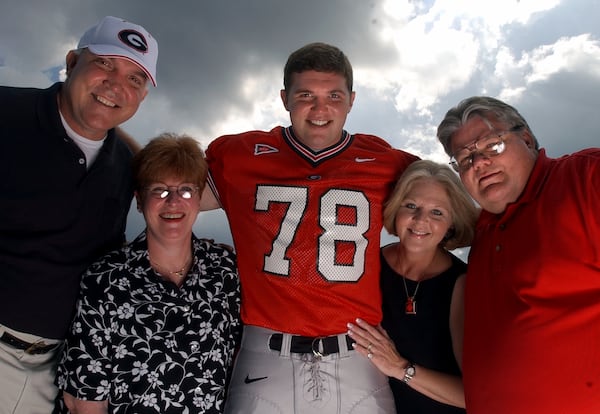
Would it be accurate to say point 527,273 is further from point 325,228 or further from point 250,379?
point 250,379

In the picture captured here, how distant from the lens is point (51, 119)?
134 inches

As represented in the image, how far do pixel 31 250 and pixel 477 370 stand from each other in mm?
3390

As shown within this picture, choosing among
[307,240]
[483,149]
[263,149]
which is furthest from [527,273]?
[263,149]

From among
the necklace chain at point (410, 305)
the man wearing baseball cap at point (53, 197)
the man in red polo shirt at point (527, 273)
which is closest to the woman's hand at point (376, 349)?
the necklace chain at point (410, 305)

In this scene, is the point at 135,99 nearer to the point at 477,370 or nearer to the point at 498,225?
the point at 498,225

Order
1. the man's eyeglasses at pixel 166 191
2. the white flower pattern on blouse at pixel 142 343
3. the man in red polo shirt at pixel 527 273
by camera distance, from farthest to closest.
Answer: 1. the man's eyeglasses at pixel 166 191
2. the white flower pattern on blouse at pixel 142 343
3. the man in red polo shirt at pixel 527 273

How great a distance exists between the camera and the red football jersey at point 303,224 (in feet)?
11.3

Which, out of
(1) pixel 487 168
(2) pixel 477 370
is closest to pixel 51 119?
(1) pixel 487 168

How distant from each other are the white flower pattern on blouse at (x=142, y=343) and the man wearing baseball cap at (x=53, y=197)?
0.40 metres

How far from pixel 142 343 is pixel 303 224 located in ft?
4.96

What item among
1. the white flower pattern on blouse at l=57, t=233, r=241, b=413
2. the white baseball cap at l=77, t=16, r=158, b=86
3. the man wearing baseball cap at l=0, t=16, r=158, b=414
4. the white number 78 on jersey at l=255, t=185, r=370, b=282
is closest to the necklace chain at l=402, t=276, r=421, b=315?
the white number 78 on jersey at l=255, t=185, r=370, b=282

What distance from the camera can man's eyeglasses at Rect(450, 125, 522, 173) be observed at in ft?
Result: 10.3

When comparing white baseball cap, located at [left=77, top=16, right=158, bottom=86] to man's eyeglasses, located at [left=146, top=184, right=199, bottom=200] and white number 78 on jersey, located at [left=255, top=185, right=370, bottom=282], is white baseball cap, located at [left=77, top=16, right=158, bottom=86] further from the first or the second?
white number 78 on jersey, located at [left=255, top=185, right=370, bottom=282]

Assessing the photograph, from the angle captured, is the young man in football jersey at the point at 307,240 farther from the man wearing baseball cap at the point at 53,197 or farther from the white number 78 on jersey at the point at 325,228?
the man wearing baseball cap at the point at 53,197
